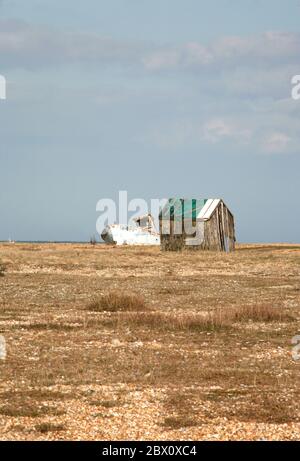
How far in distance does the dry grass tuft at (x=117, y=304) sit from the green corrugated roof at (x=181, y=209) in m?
36.8

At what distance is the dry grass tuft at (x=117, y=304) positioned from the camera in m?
27.7

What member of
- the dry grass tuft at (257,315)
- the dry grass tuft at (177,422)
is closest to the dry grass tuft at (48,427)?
the dry grass tuft at (177,422)

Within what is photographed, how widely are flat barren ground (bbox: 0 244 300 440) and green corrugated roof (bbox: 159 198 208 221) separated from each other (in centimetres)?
2757

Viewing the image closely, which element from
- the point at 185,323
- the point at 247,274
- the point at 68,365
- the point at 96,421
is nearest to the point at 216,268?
the point at 247,274

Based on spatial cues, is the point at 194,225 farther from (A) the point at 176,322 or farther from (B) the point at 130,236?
(A) the point at 176,322

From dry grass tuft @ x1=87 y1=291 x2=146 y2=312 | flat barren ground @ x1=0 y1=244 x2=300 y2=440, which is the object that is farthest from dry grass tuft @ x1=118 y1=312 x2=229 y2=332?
dry grass tuft @ x1=87 y1=291 x2=146 y2=312

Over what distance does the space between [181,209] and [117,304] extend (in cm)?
3827

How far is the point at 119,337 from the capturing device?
70.7 feet

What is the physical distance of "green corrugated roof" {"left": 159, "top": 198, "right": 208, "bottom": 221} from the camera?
65.2 metres

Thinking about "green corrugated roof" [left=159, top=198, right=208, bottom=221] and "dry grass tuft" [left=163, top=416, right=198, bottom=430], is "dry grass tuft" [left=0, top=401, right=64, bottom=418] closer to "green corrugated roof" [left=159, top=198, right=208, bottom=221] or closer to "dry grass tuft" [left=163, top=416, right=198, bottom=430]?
"dry grass tuft" [left=163, top=416, right=198, bottom=430]

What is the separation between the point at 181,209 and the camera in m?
65.8

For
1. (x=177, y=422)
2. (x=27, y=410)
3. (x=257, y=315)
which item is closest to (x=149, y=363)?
(x=27, y=410)
